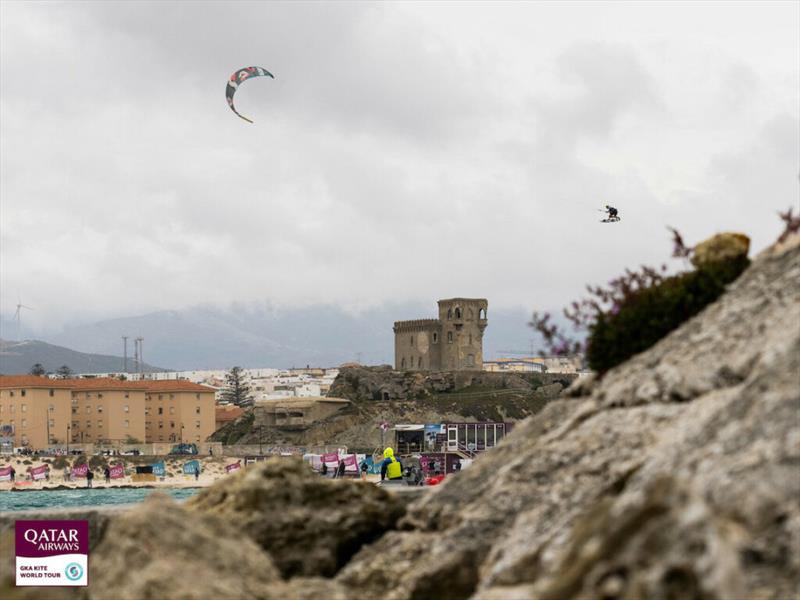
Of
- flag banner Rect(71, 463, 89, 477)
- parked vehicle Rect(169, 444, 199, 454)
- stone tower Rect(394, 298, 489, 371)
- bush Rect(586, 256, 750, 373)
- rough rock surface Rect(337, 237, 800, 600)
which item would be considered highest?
stone tower Rect(394, 298, 489, 371)

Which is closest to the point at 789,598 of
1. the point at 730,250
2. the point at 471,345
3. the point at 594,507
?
the point at 594,507

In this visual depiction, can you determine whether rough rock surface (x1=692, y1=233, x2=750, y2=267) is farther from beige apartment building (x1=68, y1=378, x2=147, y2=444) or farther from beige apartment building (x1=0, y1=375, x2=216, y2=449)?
beige apartment building (x1=68, y1=378, x2=147, y2=444)

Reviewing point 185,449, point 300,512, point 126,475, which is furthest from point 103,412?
point 300,512

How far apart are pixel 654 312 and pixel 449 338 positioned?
167129 mm

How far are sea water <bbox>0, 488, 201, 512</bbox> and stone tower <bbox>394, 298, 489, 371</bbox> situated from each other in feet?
247

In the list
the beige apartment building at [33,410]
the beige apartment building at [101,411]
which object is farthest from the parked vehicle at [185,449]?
the beige apartment building at [33,410]

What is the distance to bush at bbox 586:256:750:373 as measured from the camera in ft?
36.3

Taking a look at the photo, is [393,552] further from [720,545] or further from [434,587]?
[720,545]

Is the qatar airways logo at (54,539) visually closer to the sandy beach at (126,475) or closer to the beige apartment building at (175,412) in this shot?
the sandy beach at (126,475)

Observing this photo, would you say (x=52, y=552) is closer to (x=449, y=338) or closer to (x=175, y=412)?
(x=175, y=412)

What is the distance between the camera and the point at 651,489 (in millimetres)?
6734

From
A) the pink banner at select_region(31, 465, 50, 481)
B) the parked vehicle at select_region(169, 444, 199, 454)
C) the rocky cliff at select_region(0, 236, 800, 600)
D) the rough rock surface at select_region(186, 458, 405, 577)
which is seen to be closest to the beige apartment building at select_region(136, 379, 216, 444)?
the parked vehicle at select_region(169, 444, 199, 454)

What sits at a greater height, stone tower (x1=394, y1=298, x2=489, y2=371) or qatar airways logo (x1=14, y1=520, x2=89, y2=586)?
stone tower (x1=394, y1=298, x2=489, y2=371)

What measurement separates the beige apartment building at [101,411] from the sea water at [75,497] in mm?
42483
